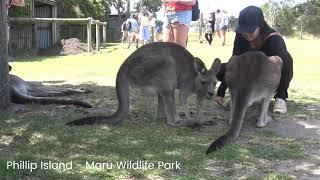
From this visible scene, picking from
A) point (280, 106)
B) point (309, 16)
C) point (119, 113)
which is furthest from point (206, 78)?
point (309, 16)

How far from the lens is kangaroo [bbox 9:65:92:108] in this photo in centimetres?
607

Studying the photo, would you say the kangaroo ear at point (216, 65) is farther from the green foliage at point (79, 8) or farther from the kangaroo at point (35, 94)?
the green foliage at point (79, 8)

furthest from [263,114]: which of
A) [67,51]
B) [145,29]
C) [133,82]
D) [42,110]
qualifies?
[145,29]

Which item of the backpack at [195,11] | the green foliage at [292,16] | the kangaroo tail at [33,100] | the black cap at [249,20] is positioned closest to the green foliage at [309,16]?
the green foliage at [292,16]

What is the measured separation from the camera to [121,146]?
435 cm

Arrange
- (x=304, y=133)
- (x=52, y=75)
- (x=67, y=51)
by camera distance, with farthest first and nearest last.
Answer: (x=67, y=51), (x=52, y=75), (x=304, y=133)

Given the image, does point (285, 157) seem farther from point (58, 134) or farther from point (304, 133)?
point (58, 134)

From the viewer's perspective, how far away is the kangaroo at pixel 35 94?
607cm

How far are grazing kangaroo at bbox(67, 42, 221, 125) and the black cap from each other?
21.9 inches

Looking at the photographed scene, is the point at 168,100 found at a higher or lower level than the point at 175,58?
lower

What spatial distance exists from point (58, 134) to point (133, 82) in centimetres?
88

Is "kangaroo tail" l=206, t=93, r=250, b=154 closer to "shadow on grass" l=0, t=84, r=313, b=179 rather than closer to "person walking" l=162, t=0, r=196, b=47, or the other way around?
"shadow on grass" l=0, t=84, r=313, b=179

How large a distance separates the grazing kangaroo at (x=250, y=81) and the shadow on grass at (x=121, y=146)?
23cm

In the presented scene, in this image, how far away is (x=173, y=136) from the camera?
4.79 meters
